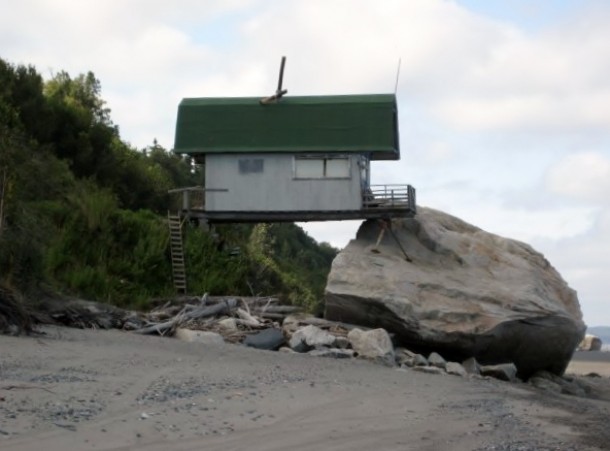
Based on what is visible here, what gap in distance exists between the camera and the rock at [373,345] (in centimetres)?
2175

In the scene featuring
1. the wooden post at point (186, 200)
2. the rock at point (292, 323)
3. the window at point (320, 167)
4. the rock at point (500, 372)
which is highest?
the window at point (320, 167)

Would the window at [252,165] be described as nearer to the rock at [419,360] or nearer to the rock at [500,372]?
the rock at [419,360]

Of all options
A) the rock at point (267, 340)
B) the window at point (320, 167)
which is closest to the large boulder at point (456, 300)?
the rock at point (267, 340)

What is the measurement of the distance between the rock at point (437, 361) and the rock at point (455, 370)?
0.46 ft

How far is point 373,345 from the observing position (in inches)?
864

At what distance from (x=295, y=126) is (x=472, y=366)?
10.4 metres

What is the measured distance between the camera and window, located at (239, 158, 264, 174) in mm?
31016

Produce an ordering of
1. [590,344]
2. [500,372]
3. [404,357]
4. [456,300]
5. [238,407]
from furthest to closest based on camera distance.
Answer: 1. [590,344]
2. [456,300]
3. [500,372]
4. [404,357]
5. [238,407]

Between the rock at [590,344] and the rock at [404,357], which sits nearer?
the rock at [404,357]

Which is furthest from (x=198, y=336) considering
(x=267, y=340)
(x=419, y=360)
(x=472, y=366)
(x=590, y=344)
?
(x=590, y=344)

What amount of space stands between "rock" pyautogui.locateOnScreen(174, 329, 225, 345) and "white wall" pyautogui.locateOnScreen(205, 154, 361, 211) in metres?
8.66

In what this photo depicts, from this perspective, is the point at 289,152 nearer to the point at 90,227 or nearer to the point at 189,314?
the point at 90,227

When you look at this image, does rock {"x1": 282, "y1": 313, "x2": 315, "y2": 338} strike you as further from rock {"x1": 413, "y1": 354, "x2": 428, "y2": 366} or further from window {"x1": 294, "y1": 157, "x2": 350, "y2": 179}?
window {"x1": 294, "y1": 157, "x2": 350, "y2": 179}

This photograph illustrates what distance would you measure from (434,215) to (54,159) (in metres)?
13.5
